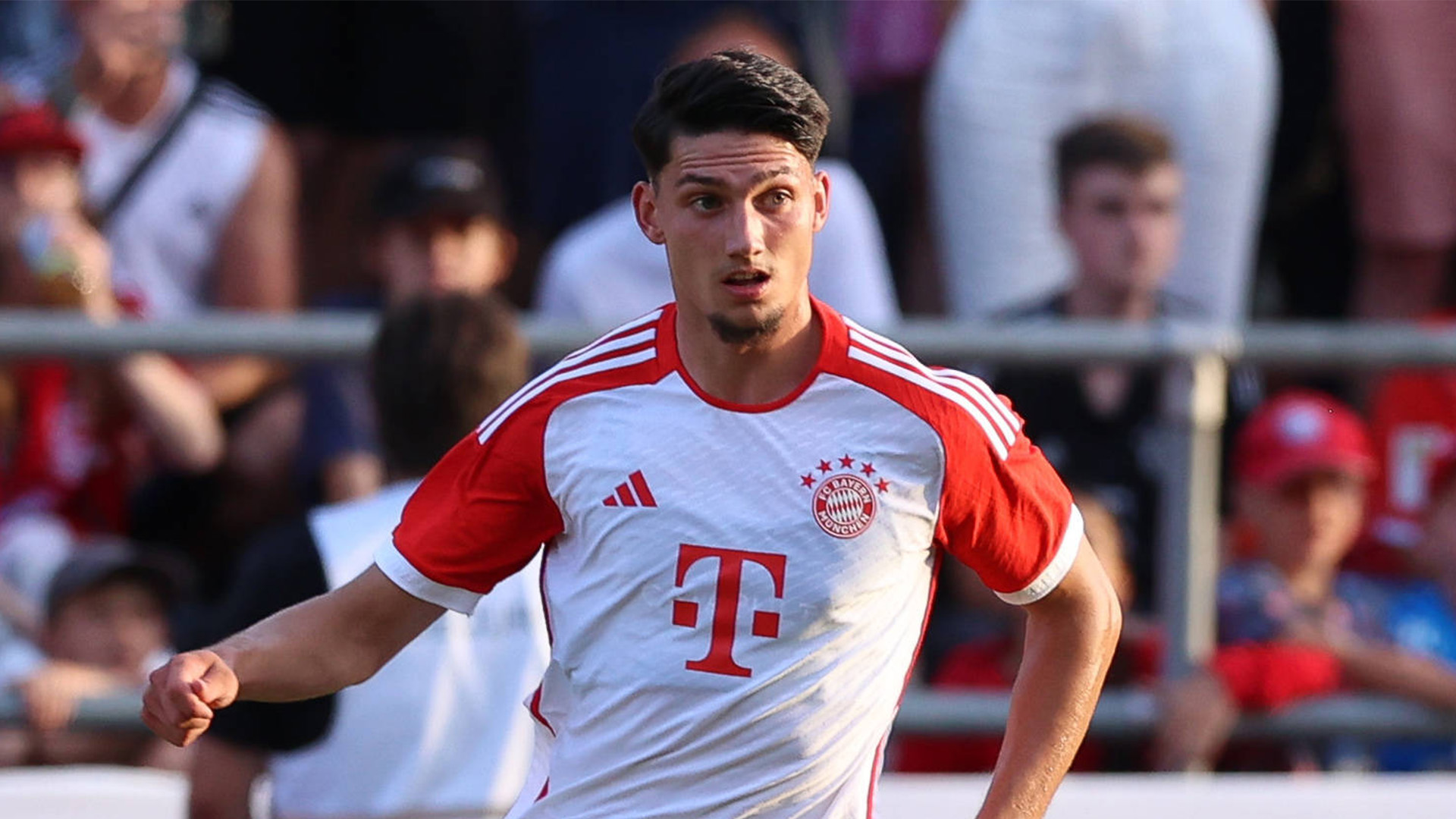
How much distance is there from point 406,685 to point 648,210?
4.68 ft

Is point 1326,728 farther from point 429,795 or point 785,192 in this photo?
point 785,192

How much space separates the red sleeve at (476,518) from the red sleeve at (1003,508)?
0.63m

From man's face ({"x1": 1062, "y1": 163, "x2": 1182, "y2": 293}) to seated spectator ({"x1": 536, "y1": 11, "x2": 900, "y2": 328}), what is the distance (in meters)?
0.58

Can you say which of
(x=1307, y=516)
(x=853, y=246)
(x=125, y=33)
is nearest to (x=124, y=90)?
(x=125, y=33)

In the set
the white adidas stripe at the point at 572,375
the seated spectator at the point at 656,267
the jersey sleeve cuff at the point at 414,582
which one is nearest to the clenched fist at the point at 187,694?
the jersey sleeve cuff at the point at 414,582

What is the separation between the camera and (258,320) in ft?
17.7

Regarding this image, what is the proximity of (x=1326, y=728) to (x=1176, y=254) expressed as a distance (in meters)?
1.63

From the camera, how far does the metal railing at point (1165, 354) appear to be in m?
5.34

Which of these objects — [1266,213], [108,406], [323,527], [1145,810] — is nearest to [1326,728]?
[1145,810]

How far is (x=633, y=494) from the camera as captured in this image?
10.9ft

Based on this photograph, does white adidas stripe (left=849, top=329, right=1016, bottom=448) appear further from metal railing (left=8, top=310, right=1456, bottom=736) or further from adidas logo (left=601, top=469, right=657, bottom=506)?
metal railing (left=8, top=310, right=1456, bottom=736)

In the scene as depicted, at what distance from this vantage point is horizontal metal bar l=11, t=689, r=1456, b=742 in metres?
5.20

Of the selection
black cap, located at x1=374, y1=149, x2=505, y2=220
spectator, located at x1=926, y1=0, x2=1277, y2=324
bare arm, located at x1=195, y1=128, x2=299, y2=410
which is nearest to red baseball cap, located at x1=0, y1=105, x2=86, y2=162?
bare arm, located at x1=195, y1=128, x2=299, y2=410

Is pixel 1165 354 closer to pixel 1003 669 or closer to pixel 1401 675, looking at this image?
pixel 1003 669
